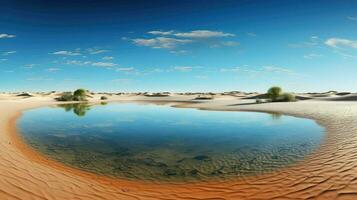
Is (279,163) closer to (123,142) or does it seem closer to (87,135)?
(123,142)

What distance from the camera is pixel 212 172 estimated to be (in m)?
10.3

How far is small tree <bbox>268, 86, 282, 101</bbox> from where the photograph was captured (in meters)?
59.9

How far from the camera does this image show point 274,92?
6034 cm

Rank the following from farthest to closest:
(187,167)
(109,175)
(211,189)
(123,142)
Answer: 1. (123,142)
2. (187,167)
3. (109,175)
4. (211,189)

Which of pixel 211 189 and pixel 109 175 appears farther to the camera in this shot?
pixel 109 175

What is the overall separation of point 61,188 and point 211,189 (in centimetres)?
438

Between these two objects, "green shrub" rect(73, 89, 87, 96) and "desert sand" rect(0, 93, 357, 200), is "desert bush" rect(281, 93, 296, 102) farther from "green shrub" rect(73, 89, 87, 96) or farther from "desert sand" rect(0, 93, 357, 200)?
"green shrub" rect(73, 89, 87, 96)

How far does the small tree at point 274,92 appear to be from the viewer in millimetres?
59856

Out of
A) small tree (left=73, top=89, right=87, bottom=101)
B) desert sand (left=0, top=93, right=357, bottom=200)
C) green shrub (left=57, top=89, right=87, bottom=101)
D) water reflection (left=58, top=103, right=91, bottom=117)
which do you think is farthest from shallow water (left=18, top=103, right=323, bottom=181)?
small tree (left=73, top=89, right=87, bottom=101)

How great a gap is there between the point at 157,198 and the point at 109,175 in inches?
115

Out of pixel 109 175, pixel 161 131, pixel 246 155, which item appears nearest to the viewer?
pixel 109 175

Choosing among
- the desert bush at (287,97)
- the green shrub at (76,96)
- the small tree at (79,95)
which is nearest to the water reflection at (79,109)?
the green shrub at (76,96)

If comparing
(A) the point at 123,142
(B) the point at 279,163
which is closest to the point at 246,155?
(B) the point at 279,163

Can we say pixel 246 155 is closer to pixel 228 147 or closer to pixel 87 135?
pixel 228 147
